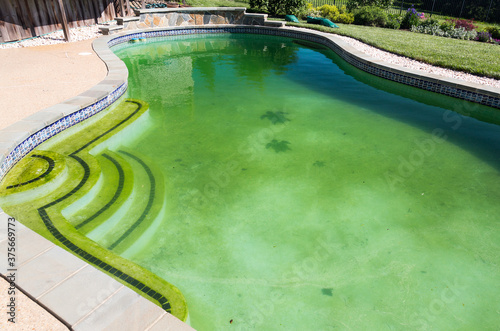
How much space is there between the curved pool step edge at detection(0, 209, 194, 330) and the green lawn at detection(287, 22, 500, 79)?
10882 millimetres

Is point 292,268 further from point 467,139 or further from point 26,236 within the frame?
point 467,139

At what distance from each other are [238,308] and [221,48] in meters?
12.9

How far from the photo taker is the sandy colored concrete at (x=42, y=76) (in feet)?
22.1

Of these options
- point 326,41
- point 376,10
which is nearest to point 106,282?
point 326,41

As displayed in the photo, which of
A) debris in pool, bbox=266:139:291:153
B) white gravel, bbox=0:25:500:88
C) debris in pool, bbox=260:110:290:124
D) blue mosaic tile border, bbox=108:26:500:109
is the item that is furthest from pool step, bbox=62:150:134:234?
white gravel, bbox=0:25:500:88

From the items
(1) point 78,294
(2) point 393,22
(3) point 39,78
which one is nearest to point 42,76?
(3) point 39,78

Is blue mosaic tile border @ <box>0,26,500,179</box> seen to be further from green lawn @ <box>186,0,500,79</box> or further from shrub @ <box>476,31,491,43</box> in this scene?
shrub @ <box>476,31,491,43</box>

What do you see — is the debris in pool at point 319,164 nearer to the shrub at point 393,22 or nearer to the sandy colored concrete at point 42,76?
the sandy colored concrete at point 42,76

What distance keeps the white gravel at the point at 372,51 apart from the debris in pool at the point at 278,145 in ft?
20.0

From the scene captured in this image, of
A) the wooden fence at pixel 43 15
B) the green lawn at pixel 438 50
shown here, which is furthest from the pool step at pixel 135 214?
the wooden fence at pixel 43 15

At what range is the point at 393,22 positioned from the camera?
17578mm

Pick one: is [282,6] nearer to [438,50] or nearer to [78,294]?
[438,50]

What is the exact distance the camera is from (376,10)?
705 inches

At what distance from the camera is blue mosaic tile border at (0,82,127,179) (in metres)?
5.16
